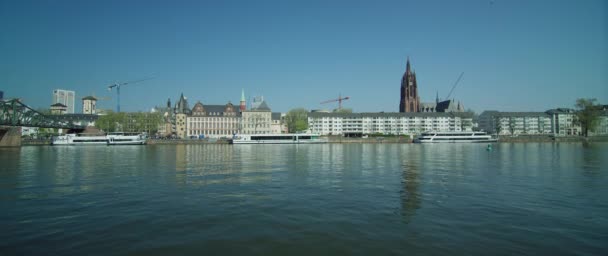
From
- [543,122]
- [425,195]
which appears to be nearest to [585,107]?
[543,122]

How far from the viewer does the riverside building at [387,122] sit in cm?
16575

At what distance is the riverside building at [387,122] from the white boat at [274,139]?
202ft

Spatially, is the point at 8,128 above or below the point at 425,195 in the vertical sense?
above

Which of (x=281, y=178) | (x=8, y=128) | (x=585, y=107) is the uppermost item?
(x=585, y=107)

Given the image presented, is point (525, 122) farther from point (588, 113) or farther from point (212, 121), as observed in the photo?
point (212, 121)

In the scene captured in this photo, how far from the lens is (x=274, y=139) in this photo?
101500 millimetres

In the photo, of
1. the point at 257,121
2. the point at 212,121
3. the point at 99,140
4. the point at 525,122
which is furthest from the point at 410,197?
the point at 525,122

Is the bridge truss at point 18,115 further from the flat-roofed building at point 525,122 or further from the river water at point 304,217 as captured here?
the flat-roofed building at point 525,122

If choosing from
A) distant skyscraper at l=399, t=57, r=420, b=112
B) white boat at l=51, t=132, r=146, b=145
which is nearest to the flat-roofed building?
distant skyscraper at l=399, t=57, r=420, b=112

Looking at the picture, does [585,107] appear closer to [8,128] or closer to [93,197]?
[93,197]

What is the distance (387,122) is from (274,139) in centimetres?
8851

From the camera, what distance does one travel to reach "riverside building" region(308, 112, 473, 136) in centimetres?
16575

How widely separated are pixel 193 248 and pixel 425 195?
39.2 feet

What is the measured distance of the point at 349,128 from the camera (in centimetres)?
16762
